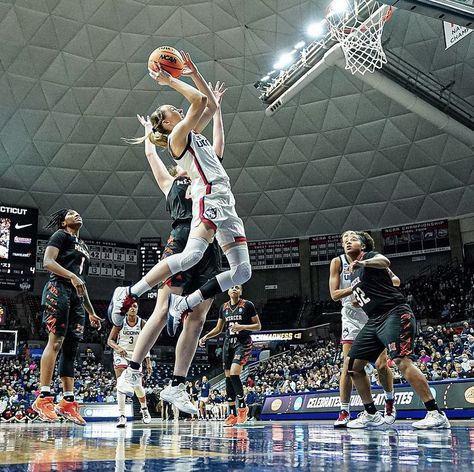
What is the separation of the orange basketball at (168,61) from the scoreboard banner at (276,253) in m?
29.3

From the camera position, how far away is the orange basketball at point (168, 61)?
191 inches

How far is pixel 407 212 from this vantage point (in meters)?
31.1

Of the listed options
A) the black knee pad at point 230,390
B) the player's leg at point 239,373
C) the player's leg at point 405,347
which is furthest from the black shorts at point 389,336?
the black knee pad at point 230,390

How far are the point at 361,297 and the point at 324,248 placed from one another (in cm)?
2754

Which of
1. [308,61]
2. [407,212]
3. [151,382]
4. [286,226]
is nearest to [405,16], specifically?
[308,61]

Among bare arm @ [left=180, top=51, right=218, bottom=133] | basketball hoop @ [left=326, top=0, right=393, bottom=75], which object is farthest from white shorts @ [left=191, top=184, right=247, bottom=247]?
basketball hoop @ [left=326, top=0, right=393, bottom=75]

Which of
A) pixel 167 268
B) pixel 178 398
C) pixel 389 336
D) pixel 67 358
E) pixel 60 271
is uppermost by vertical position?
pixel 60 271

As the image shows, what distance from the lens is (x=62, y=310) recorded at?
616cm

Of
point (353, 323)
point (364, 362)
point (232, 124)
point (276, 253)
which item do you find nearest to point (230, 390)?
point (353, 323)

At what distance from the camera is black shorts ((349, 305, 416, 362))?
5.62m

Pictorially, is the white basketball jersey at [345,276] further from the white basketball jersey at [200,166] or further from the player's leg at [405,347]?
the white basketball jersey at [200,166]

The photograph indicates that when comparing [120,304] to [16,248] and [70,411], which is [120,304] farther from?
[16,248]

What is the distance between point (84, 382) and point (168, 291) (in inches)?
910

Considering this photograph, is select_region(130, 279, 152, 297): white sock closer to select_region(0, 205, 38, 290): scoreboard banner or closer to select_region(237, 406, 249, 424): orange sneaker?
select_region(237, 406, 249, 424): orange sneaker
